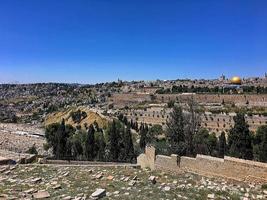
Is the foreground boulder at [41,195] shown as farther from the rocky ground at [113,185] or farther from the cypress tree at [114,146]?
the cypress tree at [114,146]

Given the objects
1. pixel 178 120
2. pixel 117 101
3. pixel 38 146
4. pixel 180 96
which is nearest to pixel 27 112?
pixel 117 101

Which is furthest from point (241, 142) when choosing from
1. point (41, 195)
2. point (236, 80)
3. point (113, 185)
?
point (236, 80)

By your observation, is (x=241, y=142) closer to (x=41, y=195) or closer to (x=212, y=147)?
(x=212, y=147)

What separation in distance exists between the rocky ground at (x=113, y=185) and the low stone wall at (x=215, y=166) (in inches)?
13.2

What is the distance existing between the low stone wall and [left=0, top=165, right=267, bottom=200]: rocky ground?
0.33 meters

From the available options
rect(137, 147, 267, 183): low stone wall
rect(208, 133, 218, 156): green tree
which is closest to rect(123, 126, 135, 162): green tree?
rect(208, 133, 218, 156): green tree

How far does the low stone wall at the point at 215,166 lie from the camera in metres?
11.8

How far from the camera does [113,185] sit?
38.8ft

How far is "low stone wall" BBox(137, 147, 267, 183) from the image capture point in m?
11.8

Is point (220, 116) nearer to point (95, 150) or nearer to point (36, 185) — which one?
point (95, 150)

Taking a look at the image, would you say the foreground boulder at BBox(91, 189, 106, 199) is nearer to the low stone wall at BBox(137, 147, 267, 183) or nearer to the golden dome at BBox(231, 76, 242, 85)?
the low stone wall at BBox(137, 147, 267, 183)

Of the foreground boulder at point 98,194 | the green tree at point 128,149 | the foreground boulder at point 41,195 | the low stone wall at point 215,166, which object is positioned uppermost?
the low stone wall at point 215,166

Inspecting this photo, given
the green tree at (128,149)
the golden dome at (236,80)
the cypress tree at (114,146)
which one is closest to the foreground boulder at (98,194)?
the green tree at (128,149)

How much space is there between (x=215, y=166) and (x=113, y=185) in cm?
400
